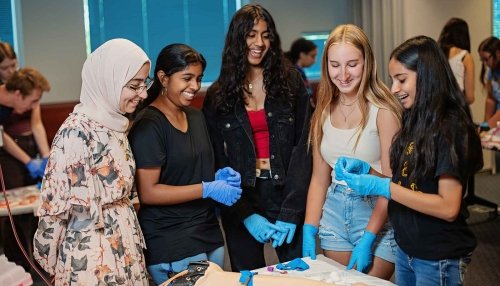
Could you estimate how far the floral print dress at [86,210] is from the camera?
1946 mm

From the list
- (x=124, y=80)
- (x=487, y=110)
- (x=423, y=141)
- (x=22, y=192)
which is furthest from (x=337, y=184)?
(x=487, y=110)

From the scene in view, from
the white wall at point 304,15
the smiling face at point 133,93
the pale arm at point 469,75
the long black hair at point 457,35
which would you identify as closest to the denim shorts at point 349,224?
the smiling face at point 133,93

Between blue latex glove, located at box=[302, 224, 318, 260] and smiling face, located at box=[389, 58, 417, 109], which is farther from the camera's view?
blue latex glove, located at box=[302, 224, 318, 260]

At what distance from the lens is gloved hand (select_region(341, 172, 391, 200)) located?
2.03 metres

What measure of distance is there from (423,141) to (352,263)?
49cm

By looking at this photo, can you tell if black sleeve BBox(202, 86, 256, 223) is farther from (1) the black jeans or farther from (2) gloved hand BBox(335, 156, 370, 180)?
(2) gloved hand BBox(335, 156, 370, 180)

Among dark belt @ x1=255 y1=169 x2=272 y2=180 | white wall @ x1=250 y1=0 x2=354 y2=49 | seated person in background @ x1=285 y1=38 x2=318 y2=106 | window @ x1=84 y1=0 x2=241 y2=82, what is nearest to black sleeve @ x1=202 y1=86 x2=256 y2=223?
dark belt @ x1=255 y1=169 x2=272 y2=180

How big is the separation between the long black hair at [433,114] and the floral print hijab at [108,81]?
84 centimetres

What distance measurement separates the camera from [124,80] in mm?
2045

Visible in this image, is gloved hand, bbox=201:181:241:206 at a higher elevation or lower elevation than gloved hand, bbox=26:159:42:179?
higher

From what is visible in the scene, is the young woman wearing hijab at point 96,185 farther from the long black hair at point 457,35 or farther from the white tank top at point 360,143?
the long black hair at point 457,35

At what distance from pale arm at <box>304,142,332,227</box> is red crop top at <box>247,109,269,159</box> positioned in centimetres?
21

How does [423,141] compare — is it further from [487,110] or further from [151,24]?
[151,24]

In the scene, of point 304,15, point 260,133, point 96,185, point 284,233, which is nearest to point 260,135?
point 260,133
